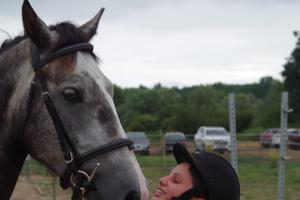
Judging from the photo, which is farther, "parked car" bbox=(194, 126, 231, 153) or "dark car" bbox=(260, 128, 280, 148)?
"parked car" bbox=(194, 126, 231, 153)

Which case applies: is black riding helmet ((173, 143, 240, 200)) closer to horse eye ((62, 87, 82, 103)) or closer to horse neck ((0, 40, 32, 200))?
horse eye ((62, 87, 82, 103))

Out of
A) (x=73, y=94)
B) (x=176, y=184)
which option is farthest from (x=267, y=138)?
(x=176, y=184)

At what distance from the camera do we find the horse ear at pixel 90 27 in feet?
8.44

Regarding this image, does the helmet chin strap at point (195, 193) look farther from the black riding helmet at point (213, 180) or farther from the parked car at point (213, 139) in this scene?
the parked car at point (213, 139)

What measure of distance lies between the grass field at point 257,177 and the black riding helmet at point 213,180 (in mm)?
6741

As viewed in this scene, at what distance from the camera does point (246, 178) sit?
1232cm

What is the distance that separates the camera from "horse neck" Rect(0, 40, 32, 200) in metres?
2.46

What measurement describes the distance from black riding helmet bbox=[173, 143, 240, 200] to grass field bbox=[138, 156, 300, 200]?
22.1 ft

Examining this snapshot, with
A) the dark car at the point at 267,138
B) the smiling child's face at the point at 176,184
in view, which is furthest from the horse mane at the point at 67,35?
the dark car at the point at 267,138

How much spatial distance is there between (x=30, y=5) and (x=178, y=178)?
3.33ft

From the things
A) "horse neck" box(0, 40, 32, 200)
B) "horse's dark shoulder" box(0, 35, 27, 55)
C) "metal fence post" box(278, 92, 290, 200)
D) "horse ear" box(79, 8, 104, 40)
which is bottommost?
"metal fence post" box(278, 92, 290, 200)

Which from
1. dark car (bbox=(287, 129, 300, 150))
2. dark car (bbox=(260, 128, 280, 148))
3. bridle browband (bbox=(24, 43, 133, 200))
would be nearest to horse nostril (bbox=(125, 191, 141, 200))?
bridle browband (bbox=(24, 43, 133, 200))

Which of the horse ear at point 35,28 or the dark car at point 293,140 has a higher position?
the horse ear at point 35,28

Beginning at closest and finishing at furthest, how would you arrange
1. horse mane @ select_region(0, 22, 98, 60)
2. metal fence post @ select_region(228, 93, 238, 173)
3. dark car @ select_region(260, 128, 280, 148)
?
horse mane @ select_region(0, 22, 98, 60), metal fence post @ select_region(228, 93, 238, 173), dark car @ select_region(260, 128, 280, 148)
